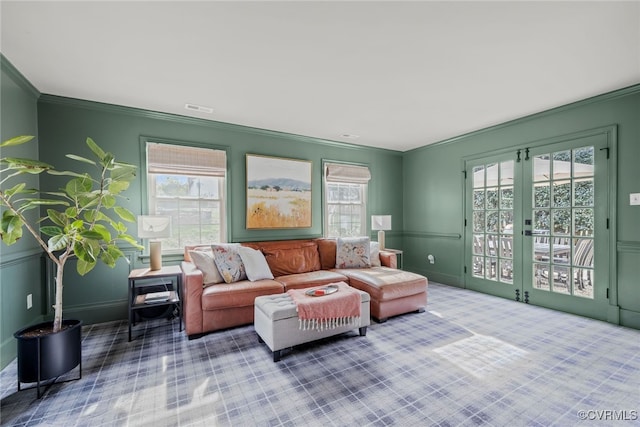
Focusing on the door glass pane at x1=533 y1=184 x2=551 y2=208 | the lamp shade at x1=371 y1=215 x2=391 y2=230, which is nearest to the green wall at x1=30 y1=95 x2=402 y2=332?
the lamp shade at x1=371 y1=215 x2=391 y2=230

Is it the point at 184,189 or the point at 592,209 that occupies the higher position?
the point at 184,189

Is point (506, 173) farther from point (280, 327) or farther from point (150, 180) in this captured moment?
point (150, 180)

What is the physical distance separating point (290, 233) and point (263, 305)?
194 cm

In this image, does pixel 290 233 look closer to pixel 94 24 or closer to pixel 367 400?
pixel 367 400

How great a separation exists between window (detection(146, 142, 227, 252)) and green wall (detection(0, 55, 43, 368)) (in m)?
1.05

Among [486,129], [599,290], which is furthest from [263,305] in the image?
[486,129]

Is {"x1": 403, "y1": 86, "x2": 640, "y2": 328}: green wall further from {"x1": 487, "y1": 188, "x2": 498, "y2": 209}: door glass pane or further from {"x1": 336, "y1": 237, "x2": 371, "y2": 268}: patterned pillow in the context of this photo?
{"x1": 336, "y1": 237, "x2": 371, "y2": 268}: patterned pillow

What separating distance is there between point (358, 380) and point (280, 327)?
76 centimetres

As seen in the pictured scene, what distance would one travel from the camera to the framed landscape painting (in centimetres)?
415

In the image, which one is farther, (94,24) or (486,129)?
(486,129)

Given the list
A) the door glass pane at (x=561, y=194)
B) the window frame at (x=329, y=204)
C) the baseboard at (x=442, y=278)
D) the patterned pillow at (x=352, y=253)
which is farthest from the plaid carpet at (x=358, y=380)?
the window frame at (x=329, y=204)

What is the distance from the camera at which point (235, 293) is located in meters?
2.98

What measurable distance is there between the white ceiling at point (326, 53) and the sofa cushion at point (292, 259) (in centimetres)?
184

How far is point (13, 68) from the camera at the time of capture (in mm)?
2428
